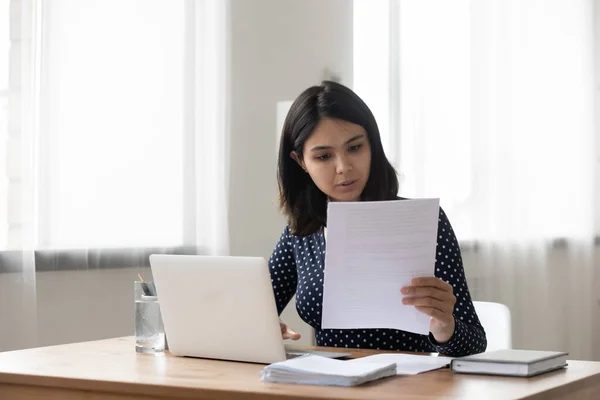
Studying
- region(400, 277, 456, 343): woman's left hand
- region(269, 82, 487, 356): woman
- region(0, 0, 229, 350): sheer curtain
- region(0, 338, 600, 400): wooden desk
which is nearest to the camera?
region(0, 338, 600, 400): wooden desk

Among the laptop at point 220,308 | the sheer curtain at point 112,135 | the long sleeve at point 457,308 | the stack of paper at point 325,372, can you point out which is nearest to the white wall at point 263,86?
the sheer curtain at point 112,135

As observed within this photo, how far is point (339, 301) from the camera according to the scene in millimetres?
1728

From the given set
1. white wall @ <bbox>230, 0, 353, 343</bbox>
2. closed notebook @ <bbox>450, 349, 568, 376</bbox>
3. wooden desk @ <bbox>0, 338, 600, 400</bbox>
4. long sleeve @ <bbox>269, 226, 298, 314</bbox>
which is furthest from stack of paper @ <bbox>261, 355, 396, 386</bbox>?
white wall @ <bbox>230, 0, 353, 343</bbox>

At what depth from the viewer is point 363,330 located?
7.02 ft

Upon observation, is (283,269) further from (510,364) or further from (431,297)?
(510,364)

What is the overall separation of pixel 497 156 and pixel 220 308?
269cm

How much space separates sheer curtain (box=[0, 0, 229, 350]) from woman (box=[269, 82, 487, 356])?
2.86 ft

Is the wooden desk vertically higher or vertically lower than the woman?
lower

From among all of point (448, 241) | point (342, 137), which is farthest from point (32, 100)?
point (448, 241)

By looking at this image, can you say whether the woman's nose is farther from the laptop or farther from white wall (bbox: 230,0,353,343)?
white wall (bbox: 230,0,353,343)

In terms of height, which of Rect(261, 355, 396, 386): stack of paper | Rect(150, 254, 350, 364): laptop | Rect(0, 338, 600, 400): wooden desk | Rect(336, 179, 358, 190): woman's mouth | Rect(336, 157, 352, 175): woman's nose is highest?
Rect(336, 157, 352, 175): woman's nose

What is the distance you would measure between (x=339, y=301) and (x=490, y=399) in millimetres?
445

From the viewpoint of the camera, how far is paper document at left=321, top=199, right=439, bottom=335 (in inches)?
63.4

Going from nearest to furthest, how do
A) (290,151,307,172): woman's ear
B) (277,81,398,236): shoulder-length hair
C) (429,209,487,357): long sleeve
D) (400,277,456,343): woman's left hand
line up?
(400,277,456,343): woman's left hand < (429,209,487,357): long sleeve < (277,81,398,236): shoulder-length hair < (290,151,307,172): woman's ear
